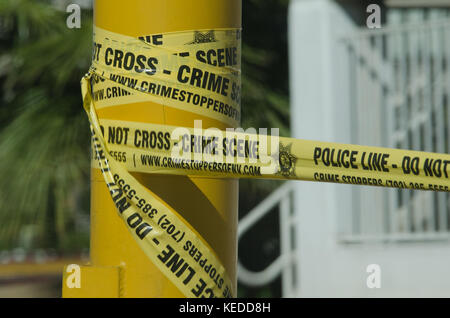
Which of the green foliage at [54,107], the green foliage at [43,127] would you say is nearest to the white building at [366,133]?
the green foliage at [54,107]

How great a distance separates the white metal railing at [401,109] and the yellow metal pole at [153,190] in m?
5.09

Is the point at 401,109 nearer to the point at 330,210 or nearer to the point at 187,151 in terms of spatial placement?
the point at 330,210

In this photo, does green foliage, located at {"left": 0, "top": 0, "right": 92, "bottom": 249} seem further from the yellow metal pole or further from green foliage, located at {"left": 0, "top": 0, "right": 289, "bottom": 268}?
the yellow metal pole

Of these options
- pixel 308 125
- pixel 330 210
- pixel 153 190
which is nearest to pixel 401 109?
pixel 308 125

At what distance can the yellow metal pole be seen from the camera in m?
1.47

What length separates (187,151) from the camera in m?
1.42

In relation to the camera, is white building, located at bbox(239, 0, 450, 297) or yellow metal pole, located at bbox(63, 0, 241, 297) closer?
yellow metal pole, located at bbox(63, 0, 241, 297)

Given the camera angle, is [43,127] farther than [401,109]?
Yes

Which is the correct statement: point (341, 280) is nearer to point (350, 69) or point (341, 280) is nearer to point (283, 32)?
point (350, 69)

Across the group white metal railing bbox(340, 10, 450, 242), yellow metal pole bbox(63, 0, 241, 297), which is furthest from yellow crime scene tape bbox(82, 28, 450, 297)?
white metal railing bbox(340, 10, 450, 242)

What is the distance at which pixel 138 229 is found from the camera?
4.82 feet

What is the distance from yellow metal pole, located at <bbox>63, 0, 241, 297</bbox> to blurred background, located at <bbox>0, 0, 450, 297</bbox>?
16.0 feet

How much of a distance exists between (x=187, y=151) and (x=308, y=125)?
17.9 ft

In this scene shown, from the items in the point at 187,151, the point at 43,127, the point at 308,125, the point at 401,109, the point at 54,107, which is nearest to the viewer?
the point at 187,151
